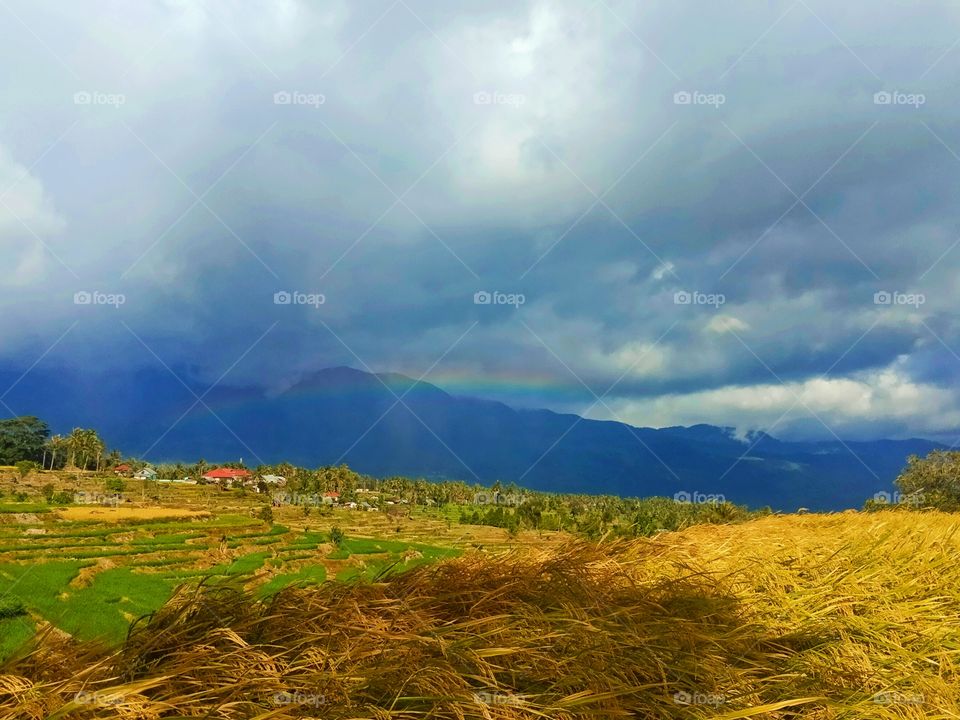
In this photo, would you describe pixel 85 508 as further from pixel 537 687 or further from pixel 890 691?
pixel 890 691

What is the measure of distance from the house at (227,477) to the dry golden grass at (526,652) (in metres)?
7.00

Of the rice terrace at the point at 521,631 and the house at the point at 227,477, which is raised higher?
the house at the point at 227,477

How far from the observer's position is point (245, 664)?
238 cm

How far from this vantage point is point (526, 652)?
2.78 meters

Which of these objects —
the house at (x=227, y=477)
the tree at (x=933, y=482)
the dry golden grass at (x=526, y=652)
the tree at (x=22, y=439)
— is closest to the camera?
the dry golden grass at (x=526, y=652)

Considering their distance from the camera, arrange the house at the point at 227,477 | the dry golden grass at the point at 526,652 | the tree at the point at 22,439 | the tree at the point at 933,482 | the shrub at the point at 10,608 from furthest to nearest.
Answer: the tree at the point at 933,482, the house at the point at 227,477, the tree at the point at 22,439, the shrub at the point at 10,608, the dry golden grass at the point at 526,652

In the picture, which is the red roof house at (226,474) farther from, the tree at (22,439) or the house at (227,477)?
the tree at (22,439)

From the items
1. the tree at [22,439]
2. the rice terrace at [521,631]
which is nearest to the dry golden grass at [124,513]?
the tree at [22,439]

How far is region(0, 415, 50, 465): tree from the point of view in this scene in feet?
30.8

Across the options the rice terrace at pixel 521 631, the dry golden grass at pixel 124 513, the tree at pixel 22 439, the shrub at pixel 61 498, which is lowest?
the rice terrace at pixel 521 631

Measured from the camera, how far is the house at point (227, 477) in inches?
397

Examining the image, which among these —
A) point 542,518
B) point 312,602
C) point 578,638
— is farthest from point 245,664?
point 542,518

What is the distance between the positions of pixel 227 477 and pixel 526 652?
8.66m

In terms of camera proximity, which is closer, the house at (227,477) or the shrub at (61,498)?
the shrub at (61,498)
